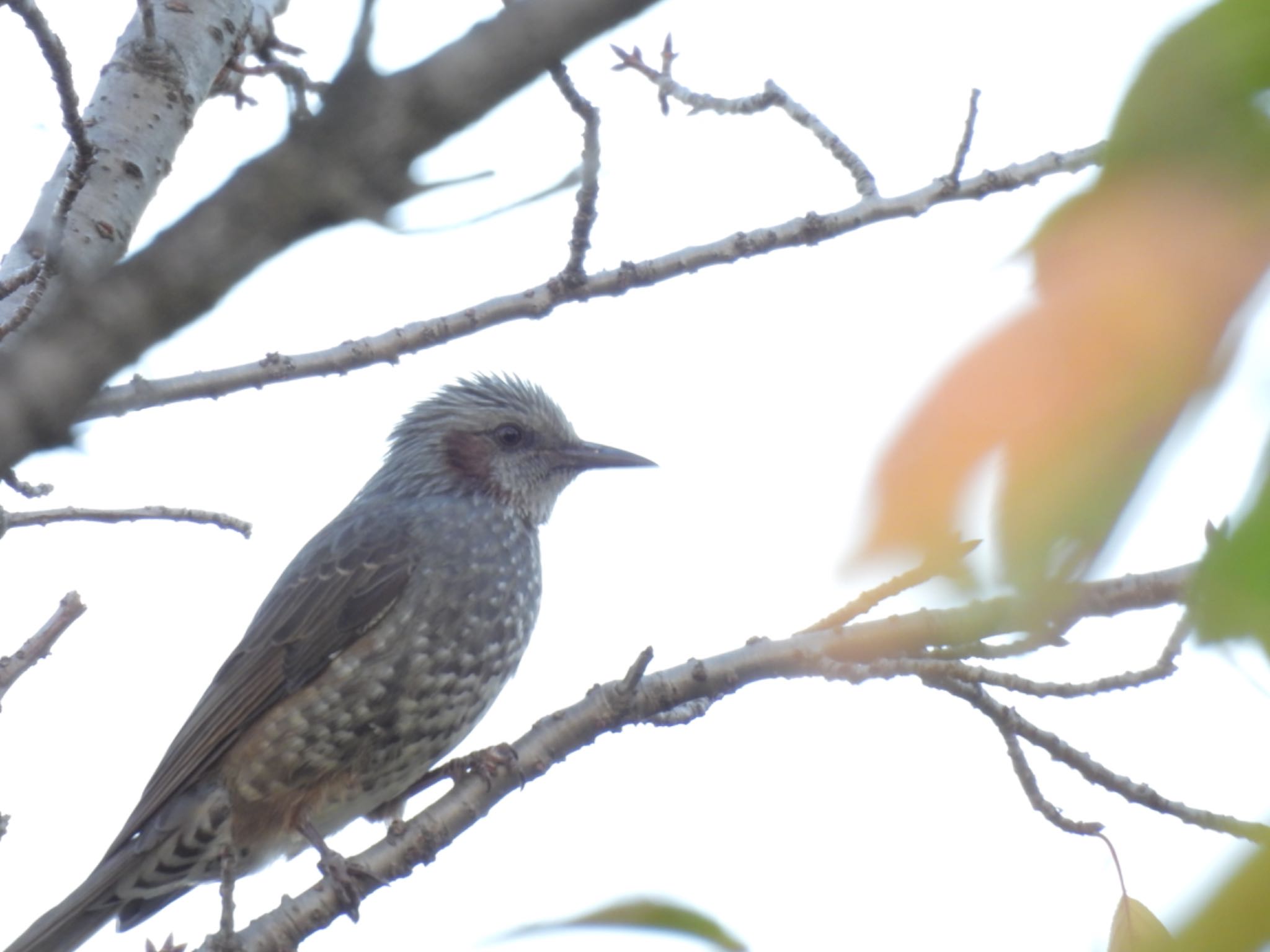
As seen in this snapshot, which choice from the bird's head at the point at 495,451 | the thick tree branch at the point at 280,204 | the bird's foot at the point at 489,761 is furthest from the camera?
the bird's head at the point at 495,451

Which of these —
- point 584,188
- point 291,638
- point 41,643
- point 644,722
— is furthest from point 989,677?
point 291,638

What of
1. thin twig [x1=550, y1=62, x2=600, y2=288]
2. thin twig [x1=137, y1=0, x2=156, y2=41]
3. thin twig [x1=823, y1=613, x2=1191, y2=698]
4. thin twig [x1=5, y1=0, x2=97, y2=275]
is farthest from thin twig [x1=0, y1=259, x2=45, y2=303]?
thin twig [x1=823, y1=613, x2=1191, y2=698]

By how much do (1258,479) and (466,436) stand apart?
5.74 meters

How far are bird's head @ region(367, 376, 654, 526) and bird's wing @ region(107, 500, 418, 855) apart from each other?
0.64m

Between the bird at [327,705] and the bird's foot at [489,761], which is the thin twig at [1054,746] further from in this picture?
the bird at [327,705]

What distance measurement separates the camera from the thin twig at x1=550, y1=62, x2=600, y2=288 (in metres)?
2.73

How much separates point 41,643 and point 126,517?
0.40 metres

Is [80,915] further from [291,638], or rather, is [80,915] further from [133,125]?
[133,125]

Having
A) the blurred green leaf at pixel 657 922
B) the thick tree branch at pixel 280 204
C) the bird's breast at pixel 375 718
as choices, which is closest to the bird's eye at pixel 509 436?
the bird's breast at pixel 375 718

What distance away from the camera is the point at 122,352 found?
205 centimetres

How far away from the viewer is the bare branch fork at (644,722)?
265 cm

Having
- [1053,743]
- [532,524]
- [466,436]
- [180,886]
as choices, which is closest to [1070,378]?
[1053,743]

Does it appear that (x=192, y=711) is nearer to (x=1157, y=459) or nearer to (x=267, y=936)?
(x=267, y=936)

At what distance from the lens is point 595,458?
20.1ft
